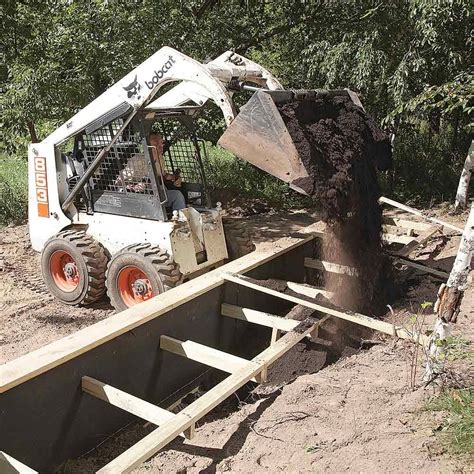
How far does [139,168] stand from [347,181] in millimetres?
2324

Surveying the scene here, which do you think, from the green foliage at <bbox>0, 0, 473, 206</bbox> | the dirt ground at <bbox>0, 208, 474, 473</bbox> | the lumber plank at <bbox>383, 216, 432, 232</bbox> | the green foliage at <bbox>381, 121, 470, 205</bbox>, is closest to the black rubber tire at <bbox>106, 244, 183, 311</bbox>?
the dirt ground at <bbox>0, 208, 474, 473</bbox>

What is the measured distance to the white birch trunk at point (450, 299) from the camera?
3178mm

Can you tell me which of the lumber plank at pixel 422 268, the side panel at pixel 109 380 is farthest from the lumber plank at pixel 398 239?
the side panel at pixel 109 380

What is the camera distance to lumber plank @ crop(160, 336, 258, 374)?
13.5 ft

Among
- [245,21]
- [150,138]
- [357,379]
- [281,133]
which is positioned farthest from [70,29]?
[357,379]

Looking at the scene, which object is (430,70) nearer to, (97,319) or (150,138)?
(150,138)

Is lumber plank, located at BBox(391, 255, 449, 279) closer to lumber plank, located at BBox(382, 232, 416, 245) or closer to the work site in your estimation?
the work site

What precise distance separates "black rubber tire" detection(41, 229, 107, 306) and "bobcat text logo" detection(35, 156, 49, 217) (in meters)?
0.52

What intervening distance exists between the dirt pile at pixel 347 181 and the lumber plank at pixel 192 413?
1.18 meters

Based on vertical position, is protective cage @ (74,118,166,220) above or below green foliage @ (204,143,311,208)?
above

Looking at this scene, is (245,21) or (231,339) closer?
(231,339)

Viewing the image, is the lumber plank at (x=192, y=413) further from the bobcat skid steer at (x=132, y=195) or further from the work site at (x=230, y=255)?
the bobcat skid steer at (x=132, y=195)

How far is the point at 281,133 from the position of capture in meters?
4.36

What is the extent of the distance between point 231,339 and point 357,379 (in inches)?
73.8
